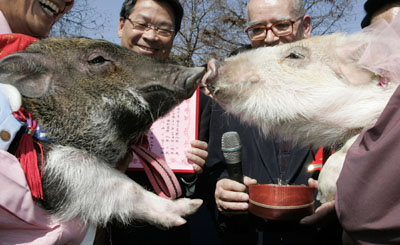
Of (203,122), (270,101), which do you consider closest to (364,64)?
(270,101)

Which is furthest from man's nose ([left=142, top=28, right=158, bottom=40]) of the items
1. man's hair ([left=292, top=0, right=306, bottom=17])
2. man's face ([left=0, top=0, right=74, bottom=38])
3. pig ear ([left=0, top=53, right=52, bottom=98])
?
man's hair ([left=292, top=0, right=306, bottom=17])

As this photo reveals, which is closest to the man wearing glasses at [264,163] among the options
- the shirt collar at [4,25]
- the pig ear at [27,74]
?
the pig ear at [27,74]

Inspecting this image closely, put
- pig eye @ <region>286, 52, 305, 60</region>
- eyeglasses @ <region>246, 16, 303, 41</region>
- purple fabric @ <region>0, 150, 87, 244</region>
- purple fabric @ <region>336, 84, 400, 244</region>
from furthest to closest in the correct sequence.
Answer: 1. eyeglasses @ <region>246, 16, 303, 41</region>
2. pig eye @ <region>286, 52, 305, 60</region>
3. purple fabric @ <region>0, 150, 87, 244</region>
4. purple fabric @ <region>336, 84, 400, 244</region>

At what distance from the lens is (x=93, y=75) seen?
1.92 metres

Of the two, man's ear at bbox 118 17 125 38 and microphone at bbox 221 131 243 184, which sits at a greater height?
man's ear at bbox 118 17 125 38

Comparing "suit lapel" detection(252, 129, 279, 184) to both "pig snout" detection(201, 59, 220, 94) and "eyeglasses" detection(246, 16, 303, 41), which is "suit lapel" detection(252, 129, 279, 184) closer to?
"pig snout" detection(201, 59, 220, 94)

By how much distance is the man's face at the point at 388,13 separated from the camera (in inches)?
91.5

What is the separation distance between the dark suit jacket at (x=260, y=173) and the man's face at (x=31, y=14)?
56.8 inches

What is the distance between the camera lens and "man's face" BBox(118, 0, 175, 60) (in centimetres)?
283

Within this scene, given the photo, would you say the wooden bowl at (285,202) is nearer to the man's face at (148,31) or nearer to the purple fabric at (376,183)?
the purple fabric at (376,183)

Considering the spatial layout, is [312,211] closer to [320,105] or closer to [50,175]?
[320,105]

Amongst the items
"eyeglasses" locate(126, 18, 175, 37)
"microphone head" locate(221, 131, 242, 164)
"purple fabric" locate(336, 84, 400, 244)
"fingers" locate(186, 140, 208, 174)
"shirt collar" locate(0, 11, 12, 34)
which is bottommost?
"fingers" locate(186, 140, 208, 174)

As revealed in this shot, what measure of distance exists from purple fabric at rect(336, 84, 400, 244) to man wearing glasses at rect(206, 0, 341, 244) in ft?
1.96

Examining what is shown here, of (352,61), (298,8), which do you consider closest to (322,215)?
(352,61)
